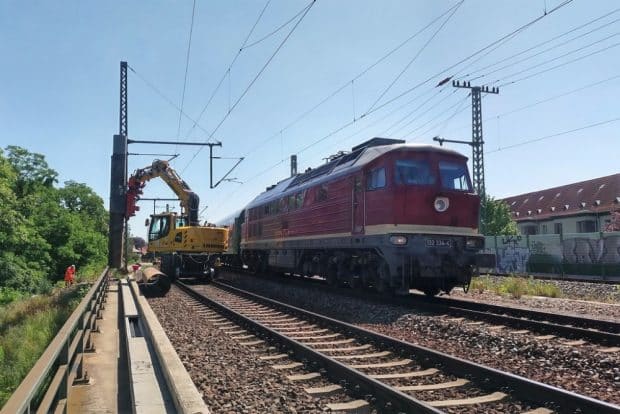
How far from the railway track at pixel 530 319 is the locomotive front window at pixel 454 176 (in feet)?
9.34

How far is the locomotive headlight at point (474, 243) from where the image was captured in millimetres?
12680

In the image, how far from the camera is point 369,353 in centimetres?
788

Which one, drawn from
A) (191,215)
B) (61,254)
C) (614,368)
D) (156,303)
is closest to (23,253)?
(61,254)

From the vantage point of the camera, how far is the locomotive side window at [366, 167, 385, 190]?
1275cm

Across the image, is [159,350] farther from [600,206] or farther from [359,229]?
[600,206]

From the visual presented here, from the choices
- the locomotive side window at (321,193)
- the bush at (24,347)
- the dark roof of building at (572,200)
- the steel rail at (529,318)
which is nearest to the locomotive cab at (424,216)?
the steel rail at (529,318)

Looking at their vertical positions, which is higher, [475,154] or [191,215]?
[475,154]

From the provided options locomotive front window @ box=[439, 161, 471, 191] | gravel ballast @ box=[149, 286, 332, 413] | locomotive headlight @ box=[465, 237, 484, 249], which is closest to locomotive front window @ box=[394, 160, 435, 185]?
locomotive front window @ box=[439, 161, 471, 191]

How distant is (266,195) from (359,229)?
11.4m

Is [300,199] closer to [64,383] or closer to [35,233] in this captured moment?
[64,383]

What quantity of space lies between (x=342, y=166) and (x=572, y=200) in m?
53.2

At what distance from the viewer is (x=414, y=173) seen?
12734 millimetres

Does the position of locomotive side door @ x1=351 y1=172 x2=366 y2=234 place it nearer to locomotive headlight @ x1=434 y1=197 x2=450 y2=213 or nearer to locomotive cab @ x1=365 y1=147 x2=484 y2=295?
locomotive cab @ x1=365 y1=147 x2=484 y2=295

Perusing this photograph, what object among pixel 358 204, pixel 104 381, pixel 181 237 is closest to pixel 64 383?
pixel 104 381
